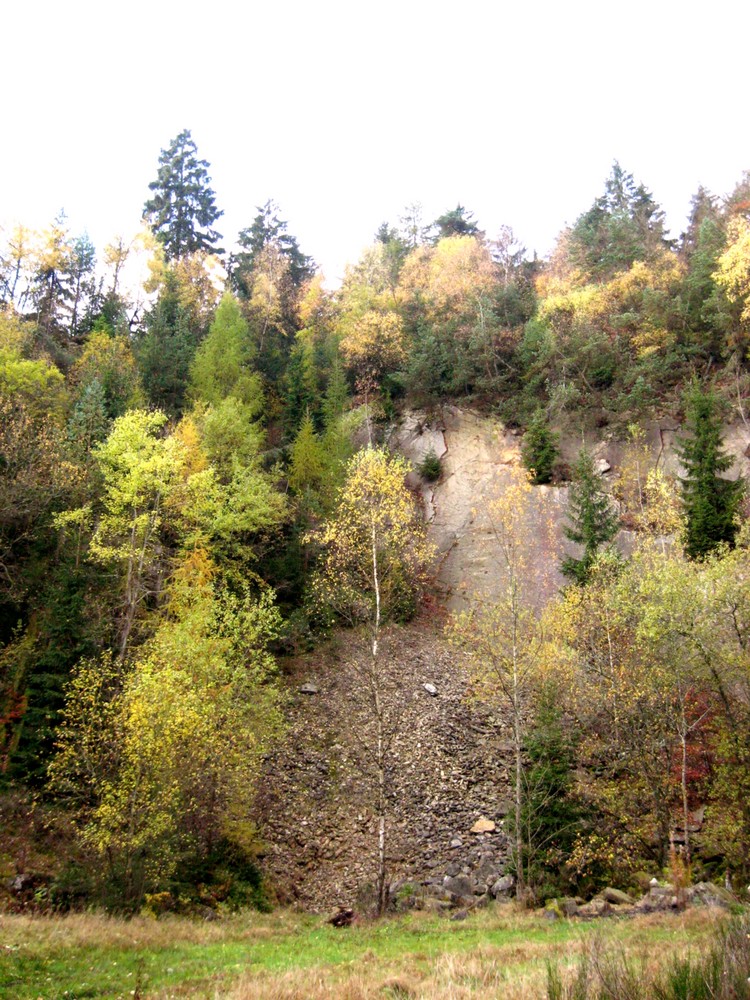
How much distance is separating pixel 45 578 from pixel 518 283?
35.3m

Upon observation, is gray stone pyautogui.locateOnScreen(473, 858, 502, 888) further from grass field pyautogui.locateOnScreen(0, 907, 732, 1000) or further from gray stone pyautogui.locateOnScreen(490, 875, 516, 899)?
Result: grass field pyautogui.locateOnScreen(0, 907, 732, 1000)

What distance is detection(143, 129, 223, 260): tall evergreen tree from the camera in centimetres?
5241

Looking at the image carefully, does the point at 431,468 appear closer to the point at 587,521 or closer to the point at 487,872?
the point at 587,521

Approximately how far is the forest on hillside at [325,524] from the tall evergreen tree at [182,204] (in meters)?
0.21

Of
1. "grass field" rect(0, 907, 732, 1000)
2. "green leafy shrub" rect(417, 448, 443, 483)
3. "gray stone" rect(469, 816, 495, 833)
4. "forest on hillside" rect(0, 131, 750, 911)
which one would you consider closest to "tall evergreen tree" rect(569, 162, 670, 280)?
"forest on hillside" rect(0, 131, 750, 911)

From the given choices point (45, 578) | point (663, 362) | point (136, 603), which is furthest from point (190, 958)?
point (663, 362)

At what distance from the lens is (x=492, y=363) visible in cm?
3994

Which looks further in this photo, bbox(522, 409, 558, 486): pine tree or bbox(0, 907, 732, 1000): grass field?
bbox(522, 409, 558, 486): pine tree

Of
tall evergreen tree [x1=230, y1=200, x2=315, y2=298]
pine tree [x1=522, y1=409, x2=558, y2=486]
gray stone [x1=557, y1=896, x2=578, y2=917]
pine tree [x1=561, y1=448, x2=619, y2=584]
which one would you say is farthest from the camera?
tall evergreen tree [x1=230, y1=200, x2=315, y2=298]

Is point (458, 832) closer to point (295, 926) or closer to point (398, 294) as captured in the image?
point (295, 926)

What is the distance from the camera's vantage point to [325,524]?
69.2ft

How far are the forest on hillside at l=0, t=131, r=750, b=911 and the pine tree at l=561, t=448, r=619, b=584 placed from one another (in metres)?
0.16

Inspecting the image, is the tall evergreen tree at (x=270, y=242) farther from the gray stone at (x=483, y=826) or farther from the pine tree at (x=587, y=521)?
the gray stone at (x=483, y=826)

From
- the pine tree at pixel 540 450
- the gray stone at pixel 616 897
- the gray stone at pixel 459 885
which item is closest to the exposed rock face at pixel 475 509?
the pine tree at pixel 540 450
